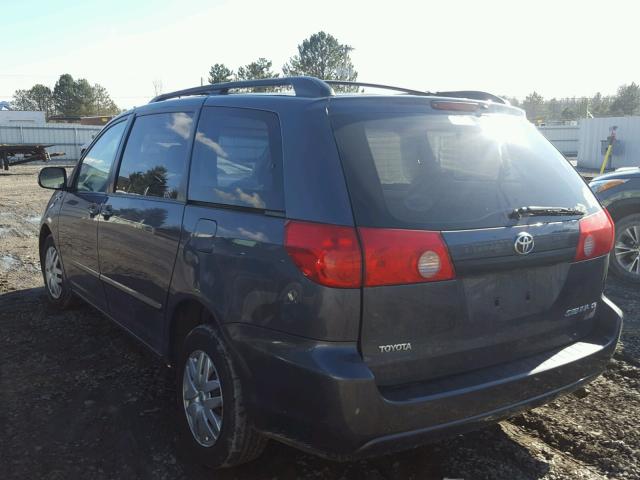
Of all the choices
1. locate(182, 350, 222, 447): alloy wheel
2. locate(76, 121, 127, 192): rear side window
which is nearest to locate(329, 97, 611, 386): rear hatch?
locate(182, 350, 222, 447): alloy wheel

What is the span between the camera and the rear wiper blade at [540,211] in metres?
2.55

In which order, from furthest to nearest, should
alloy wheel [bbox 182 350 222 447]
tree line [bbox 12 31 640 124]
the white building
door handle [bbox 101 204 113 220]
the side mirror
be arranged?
tree line [bbox 12 31 640 124], the white building, the side mirror, door handle [bbox 101 204 113 220], alloy wheel [bbox 182 350 222 447]

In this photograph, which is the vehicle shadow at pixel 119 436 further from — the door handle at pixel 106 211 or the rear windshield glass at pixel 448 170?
the rear windshield glass at pixel 448 170

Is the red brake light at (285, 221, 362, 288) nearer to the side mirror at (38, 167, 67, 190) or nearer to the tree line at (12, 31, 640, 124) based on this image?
the side mirror at (38, 167, 67, 190)

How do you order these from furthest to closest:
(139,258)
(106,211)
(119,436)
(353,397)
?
(106,211)
(139,258)
(119,436)
(353,397)

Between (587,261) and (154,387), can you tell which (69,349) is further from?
(587,261)

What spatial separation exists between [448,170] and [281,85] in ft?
3.20

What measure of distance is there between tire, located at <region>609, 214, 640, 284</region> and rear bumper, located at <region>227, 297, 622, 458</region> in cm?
427

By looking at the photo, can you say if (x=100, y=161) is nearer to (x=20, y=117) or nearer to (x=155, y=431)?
(x=155, y=431)

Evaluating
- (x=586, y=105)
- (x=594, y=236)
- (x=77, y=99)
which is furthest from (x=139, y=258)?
(x=586, y=105)

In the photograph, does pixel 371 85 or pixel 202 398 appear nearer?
pixel 202 398

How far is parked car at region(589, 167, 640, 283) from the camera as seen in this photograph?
620 centimetres

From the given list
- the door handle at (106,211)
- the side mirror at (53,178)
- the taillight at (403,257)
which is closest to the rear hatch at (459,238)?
the taillight at (403,257)

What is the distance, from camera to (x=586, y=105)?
70062 mm
